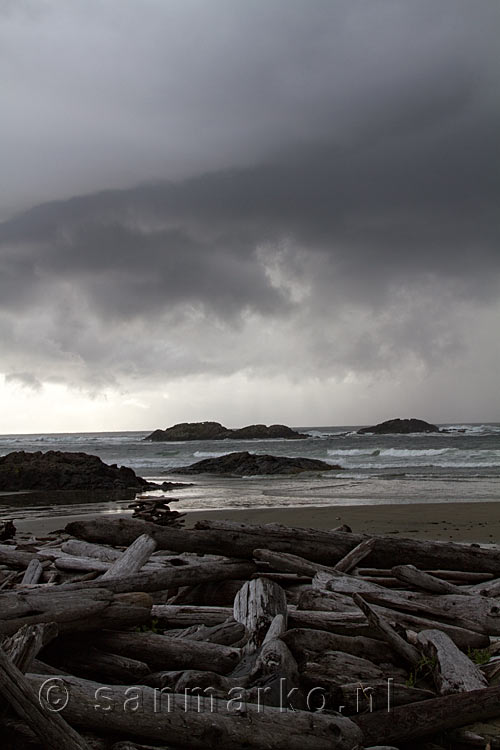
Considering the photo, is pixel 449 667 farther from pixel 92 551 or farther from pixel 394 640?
pixel 92 551

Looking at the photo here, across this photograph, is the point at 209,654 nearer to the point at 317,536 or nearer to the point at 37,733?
the point at 37,733

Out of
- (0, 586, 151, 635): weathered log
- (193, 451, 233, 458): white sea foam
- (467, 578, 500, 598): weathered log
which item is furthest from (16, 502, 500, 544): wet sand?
(193, 451, 233, 458): white sea foam

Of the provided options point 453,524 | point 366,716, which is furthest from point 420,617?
point 453,524

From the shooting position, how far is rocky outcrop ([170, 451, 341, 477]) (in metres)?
32.8

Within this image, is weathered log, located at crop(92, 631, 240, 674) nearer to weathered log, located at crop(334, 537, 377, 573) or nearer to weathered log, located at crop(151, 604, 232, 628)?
weathered log, located at crop(151, 604, 232, 628)

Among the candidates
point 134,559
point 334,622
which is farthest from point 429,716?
point 134,559

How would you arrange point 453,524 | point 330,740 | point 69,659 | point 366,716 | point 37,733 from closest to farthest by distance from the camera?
point 37,733 → point 330,740 → point 366,716 → point 69,659 → point 453,524

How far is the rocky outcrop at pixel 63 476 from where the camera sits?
2439cm

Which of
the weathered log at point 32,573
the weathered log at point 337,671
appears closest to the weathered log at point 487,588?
the weathered log at point 337,671

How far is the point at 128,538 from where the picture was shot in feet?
21.6

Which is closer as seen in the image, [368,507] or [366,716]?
[366,716]

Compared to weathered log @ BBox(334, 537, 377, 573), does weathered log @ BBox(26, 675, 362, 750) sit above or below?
below

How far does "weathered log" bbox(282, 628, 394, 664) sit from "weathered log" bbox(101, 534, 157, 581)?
173 centimetres

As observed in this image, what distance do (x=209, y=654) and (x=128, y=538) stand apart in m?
2.61
